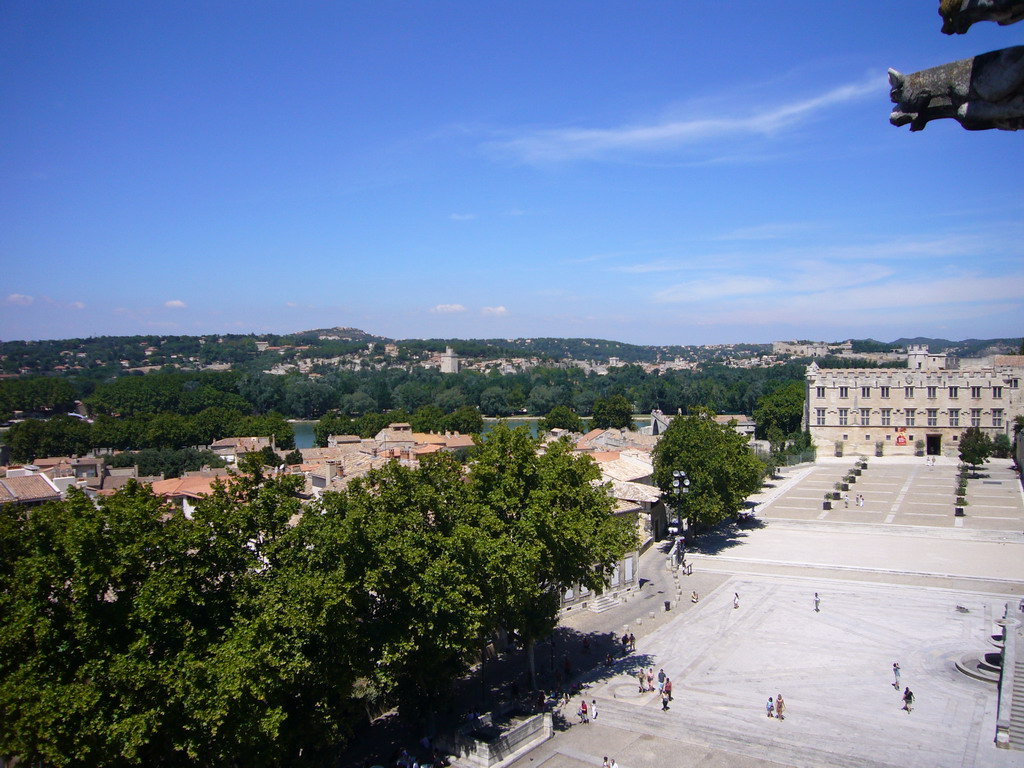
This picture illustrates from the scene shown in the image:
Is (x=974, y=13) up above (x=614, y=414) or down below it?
above

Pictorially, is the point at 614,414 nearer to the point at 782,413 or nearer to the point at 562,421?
the point at 562,421

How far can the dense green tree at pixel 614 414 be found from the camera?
4336 inches

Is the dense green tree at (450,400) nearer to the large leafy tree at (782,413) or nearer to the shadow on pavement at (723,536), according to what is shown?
the large leafy tree at (782,413)

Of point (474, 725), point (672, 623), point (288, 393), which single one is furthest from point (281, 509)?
point (288, 393)

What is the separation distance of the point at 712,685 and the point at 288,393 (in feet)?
442

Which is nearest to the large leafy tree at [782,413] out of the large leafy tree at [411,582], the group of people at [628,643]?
the group of people at [628,643]

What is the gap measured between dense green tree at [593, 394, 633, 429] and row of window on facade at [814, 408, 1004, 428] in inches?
1496

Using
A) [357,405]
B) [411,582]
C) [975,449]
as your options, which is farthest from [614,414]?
[411,582]

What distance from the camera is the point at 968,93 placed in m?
6.41

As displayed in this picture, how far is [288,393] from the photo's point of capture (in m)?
148

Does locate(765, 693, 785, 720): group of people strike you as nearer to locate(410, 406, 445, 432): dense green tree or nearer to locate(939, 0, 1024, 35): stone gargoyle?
locate(939, 0, 1024, 35): stone gargoyle

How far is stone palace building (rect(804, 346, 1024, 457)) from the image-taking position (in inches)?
2724

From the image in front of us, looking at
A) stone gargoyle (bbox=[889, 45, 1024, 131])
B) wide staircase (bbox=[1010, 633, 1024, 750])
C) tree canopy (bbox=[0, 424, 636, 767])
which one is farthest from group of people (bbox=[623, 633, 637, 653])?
stone gargoyle (bbox=[889, 45, 1024, 131])

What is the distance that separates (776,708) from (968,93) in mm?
19478
